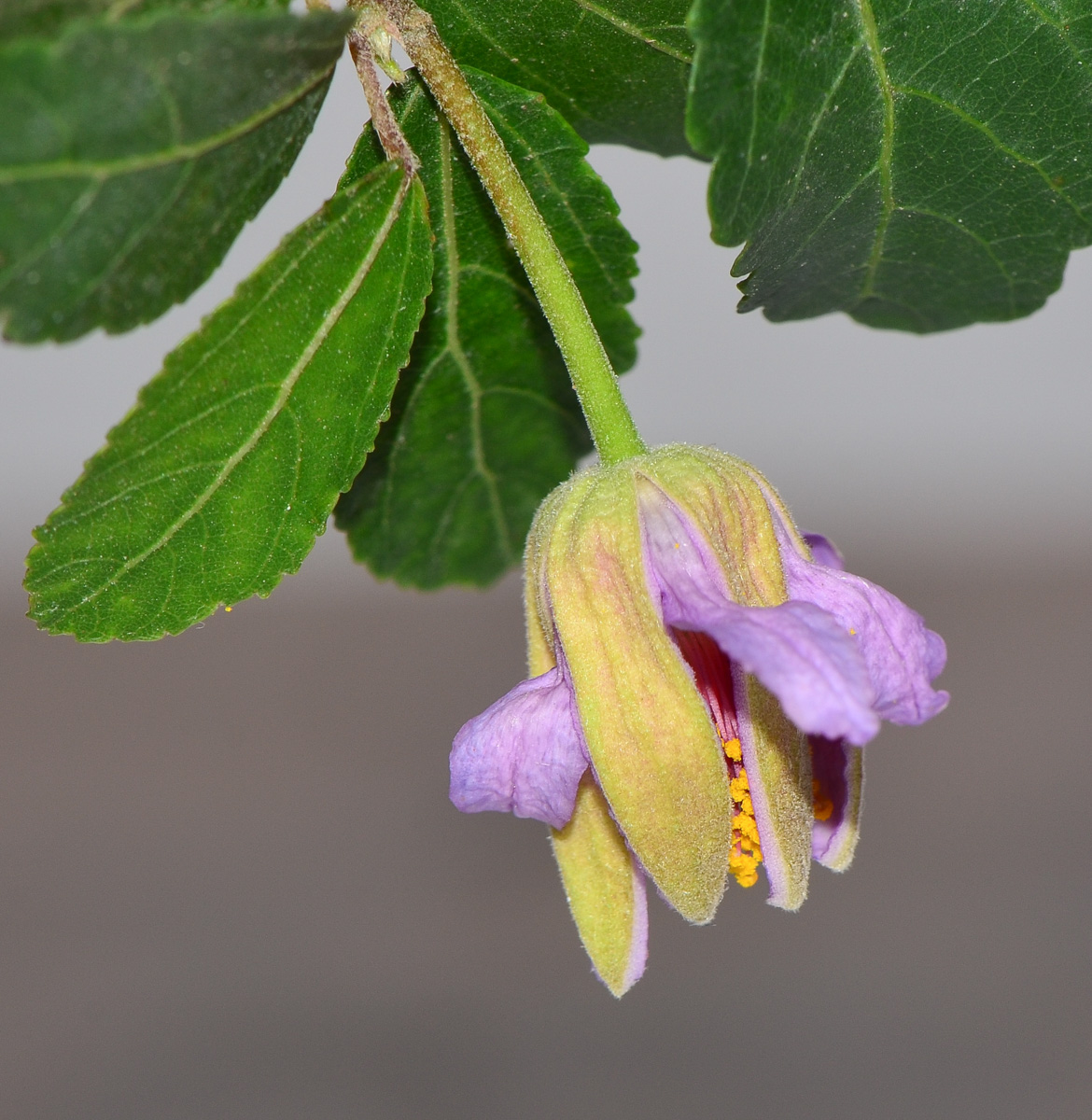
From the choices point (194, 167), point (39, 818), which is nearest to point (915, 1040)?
point (39, 818)

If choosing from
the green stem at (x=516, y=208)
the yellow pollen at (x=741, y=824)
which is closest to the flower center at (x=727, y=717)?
the yellow pollen at (x=741, y=824)

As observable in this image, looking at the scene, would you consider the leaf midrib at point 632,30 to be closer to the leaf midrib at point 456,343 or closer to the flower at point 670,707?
the leaf midrib at point 456,343

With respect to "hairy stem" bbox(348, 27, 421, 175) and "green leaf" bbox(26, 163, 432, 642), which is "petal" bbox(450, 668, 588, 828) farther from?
"hairy stem" bbox(348, 27, 421, 175)

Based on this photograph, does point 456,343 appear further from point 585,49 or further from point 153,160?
point 153,160

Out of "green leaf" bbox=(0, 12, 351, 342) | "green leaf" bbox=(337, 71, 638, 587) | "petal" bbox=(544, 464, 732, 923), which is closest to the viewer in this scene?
"green leaf" bbox=(0, 12, 351, 342)

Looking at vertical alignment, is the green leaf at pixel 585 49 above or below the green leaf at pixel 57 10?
above

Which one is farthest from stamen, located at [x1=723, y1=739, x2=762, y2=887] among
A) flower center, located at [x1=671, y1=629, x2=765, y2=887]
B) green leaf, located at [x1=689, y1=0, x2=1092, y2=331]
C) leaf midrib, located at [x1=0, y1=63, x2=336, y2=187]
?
leaf midrib, located at [x1=0, y1=63, x2=336, y2=187]

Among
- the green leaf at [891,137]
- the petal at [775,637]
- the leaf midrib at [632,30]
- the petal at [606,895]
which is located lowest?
the petal at [606,895]
